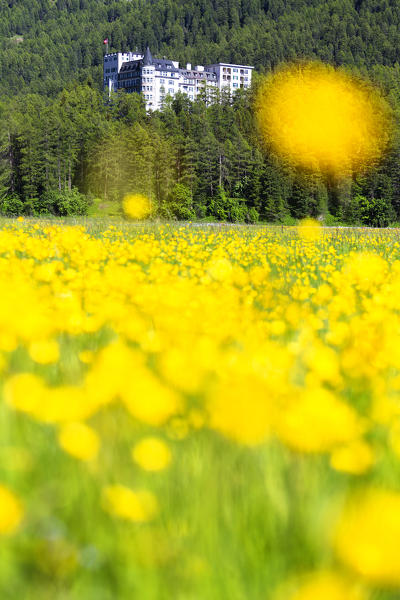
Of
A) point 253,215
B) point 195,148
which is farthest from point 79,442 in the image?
point 195,148

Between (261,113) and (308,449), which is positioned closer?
(308,449)

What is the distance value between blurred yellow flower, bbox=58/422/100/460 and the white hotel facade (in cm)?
11180

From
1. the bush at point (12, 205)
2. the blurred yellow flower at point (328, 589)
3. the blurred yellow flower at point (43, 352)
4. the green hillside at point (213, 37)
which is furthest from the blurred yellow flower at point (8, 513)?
the green hillside at point (213, 37)

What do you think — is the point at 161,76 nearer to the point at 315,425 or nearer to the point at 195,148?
the point at 195,148

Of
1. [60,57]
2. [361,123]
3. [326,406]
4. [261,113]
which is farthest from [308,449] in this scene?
[60,57]

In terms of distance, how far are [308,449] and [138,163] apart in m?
59.9

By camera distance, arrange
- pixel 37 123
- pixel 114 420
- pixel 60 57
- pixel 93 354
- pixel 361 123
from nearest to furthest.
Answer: pixel 114 420, pixel 93 354, pixel 37 123, pixel 361 123, pixel 60 57

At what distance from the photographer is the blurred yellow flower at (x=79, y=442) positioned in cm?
113

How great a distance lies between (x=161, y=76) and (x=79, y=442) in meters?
122

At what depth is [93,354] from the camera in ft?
6.55

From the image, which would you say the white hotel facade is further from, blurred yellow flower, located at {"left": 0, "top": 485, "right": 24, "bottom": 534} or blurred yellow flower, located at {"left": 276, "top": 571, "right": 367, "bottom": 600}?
blurred yellow flower, located at {"left": 276, "top": 571, "right": 367, "bottom": 600}

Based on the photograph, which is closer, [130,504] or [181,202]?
[130,504]

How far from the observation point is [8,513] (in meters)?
0.94

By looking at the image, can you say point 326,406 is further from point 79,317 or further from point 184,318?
point 79,317
